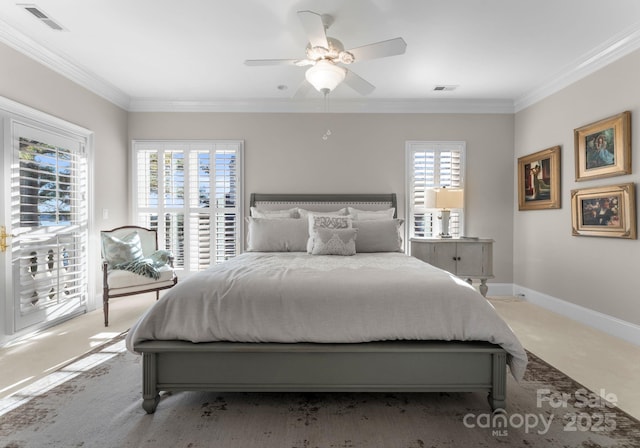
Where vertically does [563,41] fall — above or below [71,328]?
above

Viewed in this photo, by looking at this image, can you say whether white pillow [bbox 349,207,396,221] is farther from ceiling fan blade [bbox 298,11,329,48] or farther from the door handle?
the door handle

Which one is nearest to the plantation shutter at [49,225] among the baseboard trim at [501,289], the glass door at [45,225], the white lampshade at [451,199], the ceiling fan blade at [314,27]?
the glass door at [45,225]

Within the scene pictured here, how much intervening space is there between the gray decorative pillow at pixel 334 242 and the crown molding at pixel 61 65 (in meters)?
3.29

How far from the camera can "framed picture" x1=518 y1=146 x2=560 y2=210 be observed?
13.7 ft

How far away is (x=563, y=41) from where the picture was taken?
3309 mm

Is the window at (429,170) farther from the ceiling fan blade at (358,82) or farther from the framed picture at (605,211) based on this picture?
the ceiling fan blade at (358,82)

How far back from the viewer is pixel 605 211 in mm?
3428

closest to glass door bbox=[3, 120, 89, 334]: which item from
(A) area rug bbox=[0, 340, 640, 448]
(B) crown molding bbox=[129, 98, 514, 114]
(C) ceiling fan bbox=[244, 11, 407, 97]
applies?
(B) crown molding bbox=[129, 98, 514, 114]

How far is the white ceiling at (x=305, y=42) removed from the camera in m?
2.79

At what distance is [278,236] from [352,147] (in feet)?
6.24

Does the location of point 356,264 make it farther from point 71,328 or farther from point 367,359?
point 71,328

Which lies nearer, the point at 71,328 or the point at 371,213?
the point at 71,328

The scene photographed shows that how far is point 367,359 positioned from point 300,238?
6.94 ft

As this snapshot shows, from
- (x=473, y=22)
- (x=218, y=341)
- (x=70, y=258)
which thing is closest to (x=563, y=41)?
(x=473, y=22)
